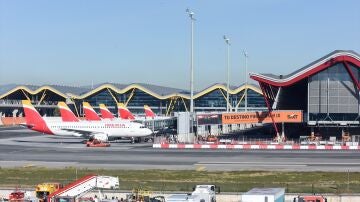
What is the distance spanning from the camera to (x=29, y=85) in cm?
19000

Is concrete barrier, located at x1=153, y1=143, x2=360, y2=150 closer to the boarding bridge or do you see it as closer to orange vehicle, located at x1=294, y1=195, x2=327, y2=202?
the boarding bridge

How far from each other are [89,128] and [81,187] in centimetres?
5714

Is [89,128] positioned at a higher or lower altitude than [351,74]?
lower

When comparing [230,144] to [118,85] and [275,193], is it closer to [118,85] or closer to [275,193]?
[275,193]

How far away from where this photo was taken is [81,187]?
1460 inches

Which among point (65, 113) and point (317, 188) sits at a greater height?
point (65, 113)

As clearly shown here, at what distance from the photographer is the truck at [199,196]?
99.0ft

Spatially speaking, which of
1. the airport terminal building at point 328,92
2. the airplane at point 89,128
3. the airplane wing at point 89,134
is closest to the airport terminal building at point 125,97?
the airport terminal building at point 328,92

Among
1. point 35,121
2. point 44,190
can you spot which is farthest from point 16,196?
point 35,121

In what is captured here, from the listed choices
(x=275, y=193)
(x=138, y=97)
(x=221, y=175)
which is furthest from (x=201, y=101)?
(x=275, y=193)

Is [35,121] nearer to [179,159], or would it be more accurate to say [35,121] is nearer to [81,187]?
[179,159]

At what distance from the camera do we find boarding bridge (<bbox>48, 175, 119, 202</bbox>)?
110 ft

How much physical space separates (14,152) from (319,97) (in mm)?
48601

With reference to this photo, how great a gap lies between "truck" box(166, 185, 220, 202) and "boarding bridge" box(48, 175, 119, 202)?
6.17 meters
